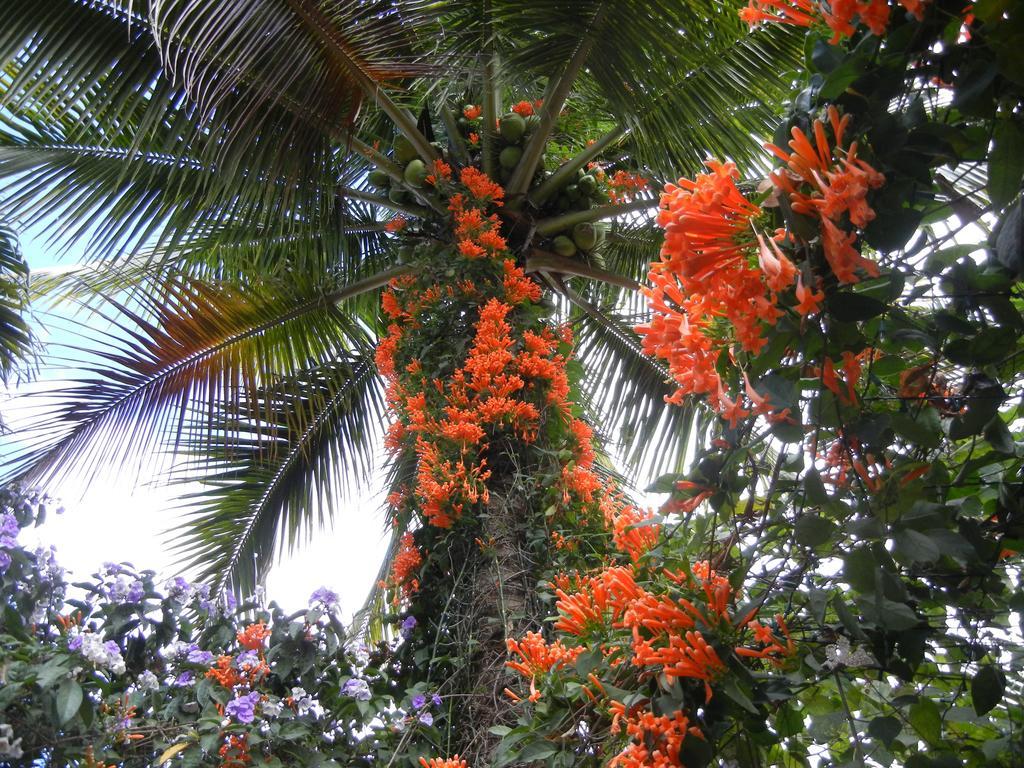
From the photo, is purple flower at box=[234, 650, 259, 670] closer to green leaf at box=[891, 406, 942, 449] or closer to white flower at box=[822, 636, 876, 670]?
white flower at box=[822, 636, 876, 670]

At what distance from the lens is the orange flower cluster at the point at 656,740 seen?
4.23ft

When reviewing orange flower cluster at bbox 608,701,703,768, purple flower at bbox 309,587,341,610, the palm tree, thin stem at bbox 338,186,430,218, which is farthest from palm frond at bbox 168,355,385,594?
orange flower cluster at bbox 608,701,703,768

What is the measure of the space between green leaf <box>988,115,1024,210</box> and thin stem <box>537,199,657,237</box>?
94.9 inches

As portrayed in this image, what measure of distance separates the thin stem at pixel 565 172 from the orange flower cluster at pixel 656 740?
2.58 meters

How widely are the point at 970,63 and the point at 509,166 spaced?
96.1 inches

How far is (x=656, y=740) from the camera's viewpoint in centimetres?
132

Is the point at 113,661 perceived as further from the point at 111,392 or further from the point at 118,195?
the point at 118,195

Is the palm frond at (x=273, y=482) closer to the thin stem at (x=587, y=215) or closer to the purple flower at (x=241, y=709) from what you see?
the thin stem at (x=587, y=215)

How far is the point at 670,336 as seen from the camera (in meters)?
1.33

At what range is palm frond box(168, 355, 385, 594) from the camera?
4.07 metres

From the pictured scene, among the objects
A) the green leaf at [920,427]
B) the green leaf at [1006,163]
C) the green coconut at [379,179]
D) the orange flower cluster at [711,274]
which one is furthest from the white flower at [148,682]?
the green coconut at [379,179]

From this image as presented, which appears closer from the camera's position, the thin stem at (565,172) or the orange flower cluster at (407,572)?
the orange flower cluster at (407,572)

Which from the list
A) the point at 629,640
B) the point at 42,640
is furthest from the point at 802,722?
the point at 42,640

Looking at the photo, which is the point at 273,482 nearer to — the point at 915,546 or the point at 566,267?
the point at 566,267
